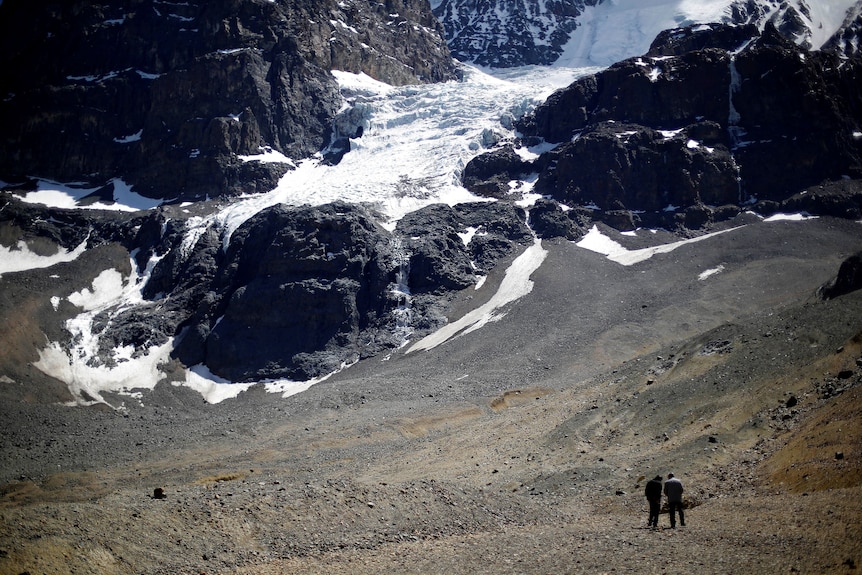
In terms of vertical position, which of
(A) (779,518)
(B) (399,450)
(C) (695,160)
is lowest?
(B) (399,450)

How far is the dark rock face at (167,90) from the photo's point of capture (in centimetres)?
13088

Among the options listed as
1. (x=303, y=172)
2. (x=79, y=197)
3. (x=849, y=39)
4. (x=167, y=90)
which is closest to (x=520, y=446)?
(x=303, y=172)

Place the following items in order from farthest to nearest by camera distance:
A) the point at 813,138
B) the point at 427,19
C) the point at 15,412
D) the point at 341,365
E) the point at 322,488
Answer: the point at 427,19
the point at 813,138
the point at 341,365
the point at 15,412
the point at 322,488

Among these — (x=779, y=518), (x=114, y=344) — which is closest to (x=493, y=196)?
(x=114, y=344)

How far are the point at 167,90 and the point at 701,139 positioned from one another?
8573 centimetres

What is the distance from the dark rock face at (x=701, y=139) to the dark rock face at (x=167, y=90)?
36.5 metres

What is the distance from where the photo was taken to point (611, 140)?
119 m

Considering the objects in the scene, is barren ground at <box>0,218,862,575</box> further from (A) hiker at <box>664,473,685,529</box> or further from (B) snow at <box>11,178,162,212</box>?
(B) snow at <box>11,178,162,212</box>

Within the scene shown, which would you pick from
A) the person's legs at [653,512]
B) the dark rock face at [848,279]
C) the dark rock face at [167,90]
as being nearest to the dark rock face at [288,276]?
the dark rock face at [167,90]

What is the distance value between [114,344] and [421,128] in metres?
68.2

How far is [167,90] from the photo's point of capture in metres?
136

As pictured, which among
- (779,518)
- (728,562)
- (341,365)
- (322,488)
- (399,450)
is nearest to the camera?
(728,562)

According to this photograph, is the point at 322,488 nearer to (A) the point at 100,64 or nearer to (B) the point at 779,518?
(B) the point at 779,518

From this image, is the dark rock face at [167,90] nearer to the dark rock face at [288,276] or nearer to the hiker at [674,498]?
the dark rock face at [288,276]
